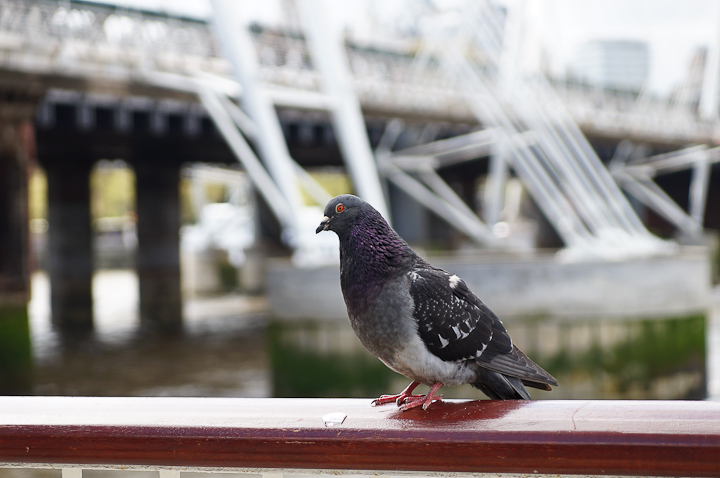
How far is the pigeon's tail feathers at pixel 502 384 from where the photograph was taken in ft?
10.4

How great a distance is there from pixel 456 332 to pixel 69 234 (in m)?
37.6

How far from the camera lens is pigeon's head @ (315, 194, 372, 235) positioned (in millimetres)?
3209

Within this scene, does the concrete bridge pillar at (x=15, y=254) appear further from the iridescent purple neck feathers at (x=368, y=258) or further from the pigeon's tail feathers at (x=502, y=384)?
the pigeon's tail feathers at (x=502, y=384)

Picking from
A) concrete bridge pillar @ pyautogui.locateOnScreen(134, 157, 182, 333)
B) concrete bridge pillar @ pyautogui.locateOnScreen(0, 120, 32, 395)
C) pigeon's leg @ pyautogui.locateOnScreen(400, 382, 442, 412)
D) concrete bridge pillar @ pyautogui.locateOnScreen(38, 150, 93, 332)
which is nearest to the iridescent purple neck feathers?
pigeon's leg @ pyautogui.locateOnScreen(400, 382, 442, 412)

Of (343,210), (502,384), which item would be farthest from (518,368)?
(343,210)

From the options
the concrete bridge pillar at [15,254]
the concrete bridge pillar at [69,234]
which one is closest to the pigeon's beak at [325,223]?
the concrete bridge pillar at [15,254]

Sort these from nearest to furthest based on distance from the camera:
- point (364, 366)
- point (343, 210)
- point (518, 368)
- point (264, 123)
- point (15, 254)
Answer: point (518, 368) < point (343, 210) < point (364, 366) < point (264, 123) < point (15, 254)

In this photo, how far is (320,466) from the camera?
7.66 ft

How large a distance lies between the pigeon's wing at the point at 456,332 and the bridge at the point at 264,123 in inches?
578

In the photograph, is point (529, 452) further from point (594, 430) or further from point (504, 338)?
point (504, 338)

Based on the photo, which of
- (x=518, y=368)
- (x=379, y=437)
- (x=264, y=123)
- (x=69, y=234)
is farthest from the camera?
(x=69, y=234)

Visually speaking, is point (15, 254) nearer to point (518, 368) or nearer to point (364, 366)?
point (364, 366)

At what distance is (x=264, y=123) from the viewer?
63.2 feet

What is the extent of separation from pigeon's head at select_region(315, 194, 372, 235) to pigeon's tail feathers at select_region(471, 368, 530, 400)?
741 millimetres
